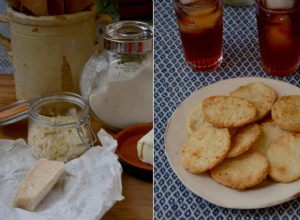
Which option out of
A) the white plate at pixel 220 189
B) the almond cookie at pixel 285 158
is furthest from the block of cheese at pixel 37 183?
the almond cookie at pixel 285 158

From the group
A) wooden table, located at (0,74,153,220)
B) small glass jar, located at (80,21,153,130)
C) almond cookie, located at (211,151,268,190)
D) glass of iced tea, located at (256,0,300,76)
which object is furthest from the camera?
small glass jar, located at (80,21,153,130)

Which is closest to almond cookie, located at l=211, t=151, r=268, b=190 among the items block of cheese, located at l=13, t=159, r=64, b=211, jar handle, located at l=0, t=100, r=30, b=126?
block of cheese, located at l=13, t=159, r=64, b=211

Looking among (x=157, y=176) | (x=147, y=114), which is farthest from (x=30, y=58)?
(x=157, y=176)

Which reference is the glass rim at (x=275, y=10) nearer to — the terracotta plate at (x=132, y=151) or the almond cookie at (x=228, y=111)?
the almond cookie at (x=228, y=111)

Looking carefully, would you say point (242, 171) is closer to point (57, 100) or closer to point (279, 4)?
point (279, 4)

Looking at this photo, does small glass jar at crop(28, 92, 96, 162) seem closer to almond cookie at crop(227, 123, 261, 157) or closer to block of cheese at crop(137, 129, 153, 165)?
block of cheese at crop(137, 129, 153, 165)

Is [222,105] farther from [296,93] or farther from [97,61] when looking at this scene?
[97,61]
